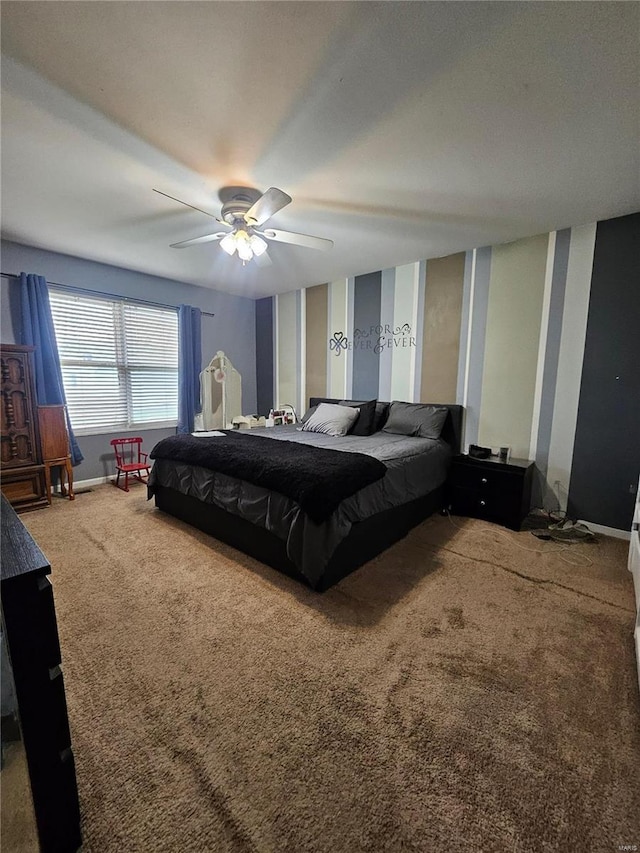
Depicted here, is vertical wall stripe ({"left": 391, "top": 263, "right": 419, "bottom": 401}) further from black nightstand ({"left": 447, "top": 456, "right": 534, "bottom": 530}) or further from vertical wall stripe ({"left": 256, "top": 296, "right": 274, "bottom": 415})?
vertical wall stripe ({"left": 256, "top": 296, "right": 274, "bottom": 415})

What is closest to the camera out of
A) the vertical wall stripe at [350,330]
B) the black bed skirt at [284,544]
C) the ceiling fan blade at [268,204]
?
the ceiling fan blade at [268,204]

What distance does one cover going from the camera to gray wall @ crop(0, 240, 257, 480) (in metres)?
3.31

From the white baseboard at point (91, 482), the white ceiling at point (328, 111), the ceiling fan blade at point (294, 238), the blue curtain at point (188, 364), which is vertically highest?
the white ceiling at point (328, 111)

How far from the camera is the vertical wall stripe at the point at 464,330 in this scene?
3402 mm

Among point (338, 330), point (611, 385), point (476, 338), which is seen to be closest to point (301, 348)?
point (338, 330)

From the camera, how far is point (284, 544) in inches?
84.7

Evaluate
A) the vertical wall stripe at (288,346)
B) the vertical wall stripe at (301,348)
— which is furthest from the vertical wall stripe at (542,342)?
the vertical wall stripe at (288,346)

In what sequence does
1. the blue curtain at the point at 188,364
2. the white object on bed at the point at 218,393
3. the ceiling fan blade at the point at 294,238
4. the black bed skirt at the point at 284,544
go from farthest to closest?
the white object on bed at the point at 218,393 < the blue curtain at the point at 188,364 < the ceiling fan blade at the point at 294,238 < the black bed skirt at the point at 284,544

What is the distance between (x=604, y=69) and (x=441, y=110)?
0.63 metres

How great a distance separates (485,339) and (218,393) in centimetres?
343

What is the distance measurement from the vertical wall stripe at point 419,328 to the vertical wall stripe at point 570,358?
4.20ft

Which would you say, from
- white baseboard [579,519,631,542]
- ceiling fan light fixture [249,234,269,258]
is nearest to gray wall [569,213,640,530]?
white baseboard [579,519,631,542]

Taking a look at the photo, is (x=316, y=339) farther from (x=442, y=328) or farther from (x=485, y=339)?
(x=485, y=339)

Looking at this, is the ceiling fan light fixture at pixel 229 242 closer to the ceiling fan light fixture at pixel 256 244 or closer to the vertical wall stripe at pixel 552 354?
the ceiling fan light fixture at pixel 256 244
